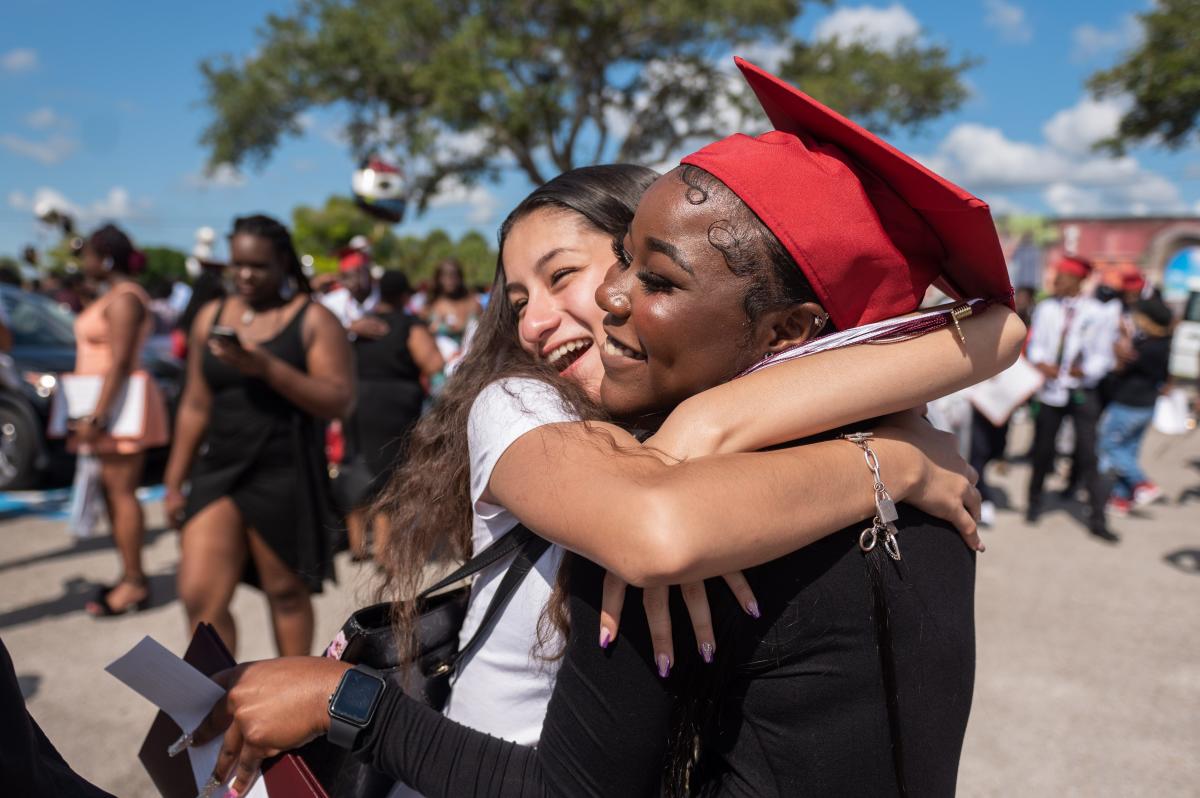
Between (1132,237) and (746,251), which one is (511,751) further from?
(1132,237)

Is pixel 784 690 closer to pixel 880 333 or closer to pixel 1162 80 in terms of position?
pixel 880 333

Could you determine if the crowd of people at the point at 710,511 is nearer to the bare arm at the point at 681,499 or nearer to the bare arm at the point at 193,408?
the bare arm at the point at 681,499

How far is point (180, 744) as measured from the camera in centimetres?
134

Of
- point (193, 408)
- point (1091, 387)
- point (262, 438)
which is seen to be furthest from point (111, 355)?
point (1091, 387)

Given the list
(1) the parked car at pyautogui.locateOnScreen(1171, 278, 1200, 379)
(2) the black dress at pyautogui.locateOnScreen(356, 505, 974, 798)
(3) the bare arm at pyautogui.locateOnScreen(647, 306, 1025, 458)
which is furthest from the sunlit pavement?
(1) the parked car at pyautogui.locateOnScreen(1171, 278, 1200, 379)

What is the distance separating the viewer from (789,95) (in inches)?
40.3

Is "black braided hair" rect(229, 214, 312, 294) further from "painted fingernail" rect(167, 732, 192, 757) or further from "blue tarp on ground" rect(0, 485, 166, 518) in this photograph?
"blue tarp on ground" rect(0, 485, 166, 518)

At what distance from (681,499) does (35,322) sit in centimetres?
977

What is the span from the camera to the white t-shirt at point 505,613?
1.16 m

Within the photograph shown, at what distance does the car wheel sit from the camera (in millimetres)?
7633

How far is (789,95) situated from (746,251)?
0.21 meters

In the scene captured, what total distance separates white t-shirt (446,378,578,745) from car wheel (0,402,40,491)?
26.6 ft

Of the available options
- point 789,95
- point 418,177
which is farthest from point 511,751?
point 418,177

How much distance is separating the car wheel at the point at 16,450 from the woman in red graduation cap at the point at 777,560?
324 inches
